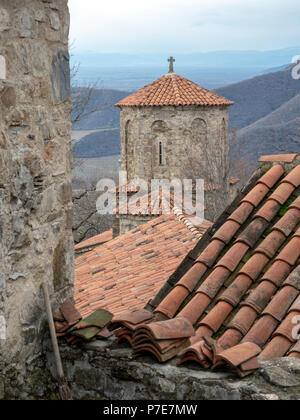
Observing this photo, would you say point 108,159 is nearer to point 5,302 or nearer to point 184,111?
point 184,111

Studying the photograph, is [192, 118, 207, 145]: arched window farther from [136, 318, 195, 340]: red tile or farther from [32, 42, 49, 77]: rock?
[136, 318, 195, 340]: red tile

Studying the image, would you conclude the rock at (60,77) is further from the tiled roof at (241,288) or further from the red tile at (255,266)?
the red tile at (255,266)

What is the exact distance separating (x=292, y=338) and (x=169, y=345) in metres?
0.97

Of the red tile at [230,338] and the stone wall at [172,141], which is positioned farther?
the stone wall at [172,141]

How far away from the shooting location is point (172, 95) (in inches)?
768

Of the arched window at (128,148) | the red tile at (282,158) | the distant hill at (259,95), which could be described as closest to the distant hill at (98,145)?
the distant hill at (259,95)

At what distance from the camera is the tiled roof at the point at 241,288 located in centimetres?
264

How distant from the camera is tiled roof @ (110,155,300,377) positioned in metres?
2.64

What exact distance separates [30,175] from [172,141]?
17.5 metres

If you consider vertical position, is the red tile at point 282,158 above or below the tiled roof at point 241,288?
above

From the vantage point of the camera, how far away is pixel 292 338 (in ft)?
10.4

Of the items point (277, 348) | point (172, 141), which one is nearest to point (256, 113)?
point (172, 141)

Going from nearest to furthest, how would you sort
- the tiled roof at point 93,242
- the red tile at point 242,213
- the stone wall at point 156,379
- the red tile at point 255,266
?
1. the stone wall at point 156,379
2. the red tile at point 255,266
3. the red tile at point 242,213
4. the tiled roof at point 93,242
